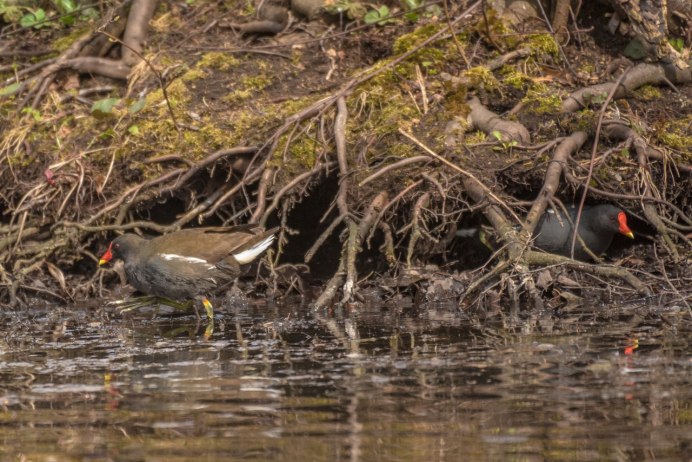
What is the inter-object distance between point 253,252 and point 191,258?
0.48 meters

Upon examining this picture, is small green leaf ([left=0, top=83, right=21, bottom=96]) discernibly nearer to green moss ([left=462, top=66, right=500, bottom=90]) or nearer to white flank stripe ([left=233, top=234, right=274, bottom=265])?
white flank stripe ([left=233, top=234, right=274, bottom=265])

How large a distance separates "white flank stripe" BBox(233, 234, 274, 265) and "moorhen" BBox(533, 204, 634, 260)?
198 centimetres

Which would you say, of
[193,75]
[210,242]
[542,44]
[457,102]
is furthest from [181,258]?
[542,44]

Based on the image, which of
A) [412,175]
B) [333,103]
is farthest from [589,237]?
[333,103]

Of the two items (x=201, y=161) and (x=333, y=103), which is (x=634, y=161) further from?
(x=201, y=161)

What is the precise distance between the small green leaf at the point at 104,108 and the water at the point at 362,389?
2.51 meters

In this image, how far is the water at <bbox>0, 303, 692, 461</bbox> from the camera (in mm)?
4020

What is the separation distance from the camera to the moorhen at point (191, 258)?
8.02m

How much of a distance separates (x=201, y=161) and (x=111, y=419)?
4.46 metres

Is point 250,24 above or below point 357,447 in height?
above

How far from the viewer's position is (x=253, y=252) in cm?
823

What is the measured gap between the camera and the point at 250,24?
10.3 m

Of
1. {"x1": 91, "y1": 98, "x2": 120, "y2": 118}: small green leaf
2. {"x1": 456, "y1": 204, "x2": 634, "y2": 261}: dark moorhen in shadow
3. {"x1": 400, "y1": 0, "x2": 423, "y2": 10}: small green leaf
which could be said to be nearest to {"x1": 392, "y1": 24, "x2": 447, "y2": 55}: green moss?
{"x1": 400, "y1": 0, "x2": 423, "y2": 10}: small green leaf

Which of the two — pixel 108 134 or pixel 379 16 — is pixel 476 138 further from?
pixel 108 134
